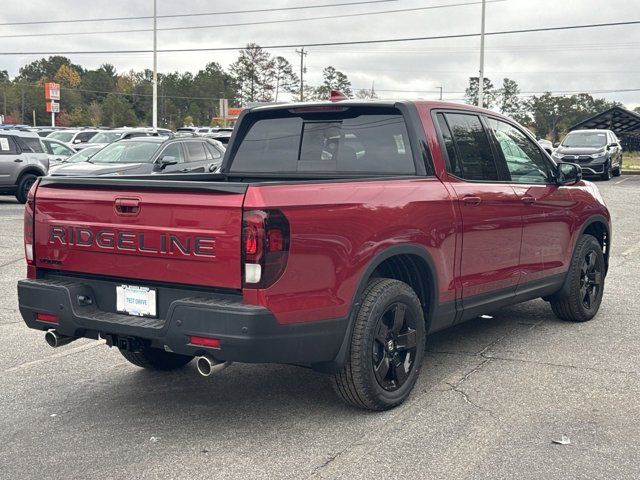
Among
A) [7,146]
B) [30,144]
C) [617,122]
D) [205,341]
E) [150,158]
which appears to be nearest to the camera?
[205,341]

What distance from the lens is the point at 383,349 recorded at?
457cm

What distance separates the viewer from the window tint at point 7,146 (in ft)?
61.9

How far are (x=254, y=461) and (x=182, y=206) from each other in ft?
4.40

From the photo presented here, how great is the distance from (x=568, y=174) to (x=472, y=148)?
4.44ft

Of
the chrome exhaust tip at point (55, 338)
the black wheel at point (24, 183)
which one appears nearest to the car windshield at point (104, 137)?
the black wheel at point (24, 183)

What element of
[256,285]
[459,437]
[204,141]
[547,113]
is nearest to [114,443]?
[256,285]

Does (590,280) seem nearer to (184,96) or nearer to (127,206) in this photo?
(127,206)

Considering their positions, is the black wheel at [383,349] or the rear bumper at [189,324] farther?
the black wheel at [383,349]

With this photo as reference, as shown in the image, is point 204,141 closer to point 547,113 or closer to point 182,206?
point 182,206

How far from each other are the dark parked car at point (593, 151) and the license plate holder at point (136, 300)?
945 inches

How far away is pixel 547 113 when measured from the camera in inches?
4048

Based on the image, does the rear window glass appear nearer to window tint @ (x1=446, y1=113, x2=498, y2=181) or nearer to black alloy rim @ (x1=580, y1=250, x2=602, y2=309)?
window tint @ (x1=446, y1=113, x2=498, y2=181)

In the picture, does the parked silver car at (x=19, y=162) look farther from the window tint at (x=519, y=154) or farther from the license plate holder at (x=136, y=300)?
the license plate holder at (x=136, y=300)

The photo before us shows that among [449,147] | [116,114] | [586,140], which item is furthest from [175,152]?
[116,114]
